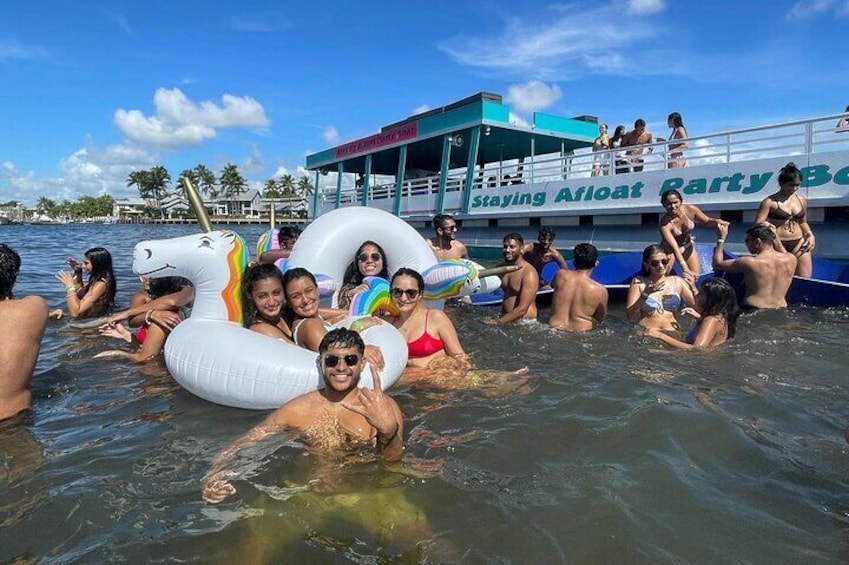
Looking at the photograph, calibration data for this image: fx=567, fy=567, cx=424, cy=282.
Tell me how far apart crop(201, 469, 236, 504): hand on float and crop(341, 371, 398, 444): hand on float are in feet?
2.11

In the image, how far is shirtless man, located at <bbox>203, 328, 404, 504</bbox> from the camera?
107 inches

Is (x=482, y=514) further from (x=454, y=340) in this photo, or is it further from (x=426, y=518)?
(x=454, y=340)

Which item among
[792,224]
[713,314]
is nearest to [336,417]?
[713,314]

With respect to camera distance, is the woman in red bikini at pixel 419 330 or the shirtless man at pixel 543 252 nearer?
the woman in red bikini at pixel 419 330

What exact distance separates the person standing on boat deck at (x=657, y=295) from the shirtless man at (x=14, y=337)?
484 cm

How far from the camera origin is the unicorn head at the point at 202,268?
3799 mm

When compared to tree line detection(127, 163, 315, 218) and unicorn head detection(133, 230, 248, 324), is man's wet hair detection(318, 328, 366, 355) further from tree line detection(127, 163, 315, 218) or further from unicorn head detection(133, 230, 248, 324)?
tree line detection(127, 163, 315, 218)

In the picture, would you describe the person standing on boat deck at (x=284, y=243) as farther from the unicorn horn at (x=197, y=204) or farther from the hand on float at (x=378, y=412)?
the hand on float at (x=378, y=412)

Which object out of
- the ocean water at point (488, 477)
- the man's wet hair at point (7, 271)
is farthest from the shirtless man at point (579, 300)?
the man's wet hair at point (7, 271)

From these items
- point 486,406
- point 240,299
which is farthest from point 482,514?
point 240,299

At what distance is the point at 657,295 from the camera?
5.41 metres

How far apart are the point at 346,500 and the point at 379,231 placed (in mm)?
2972

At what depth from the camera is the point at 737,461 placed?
9.29 feet

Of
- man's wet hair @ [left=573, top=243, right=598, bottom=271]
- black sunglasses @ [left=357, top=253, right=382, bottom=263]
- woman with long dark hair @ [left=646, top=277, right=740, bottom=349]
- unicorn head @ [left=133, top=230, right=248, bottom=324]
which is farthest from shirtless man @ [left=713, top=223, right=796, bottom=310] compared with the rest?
unicorn head @ [left=133, top=230, right=248, bottom=324]
